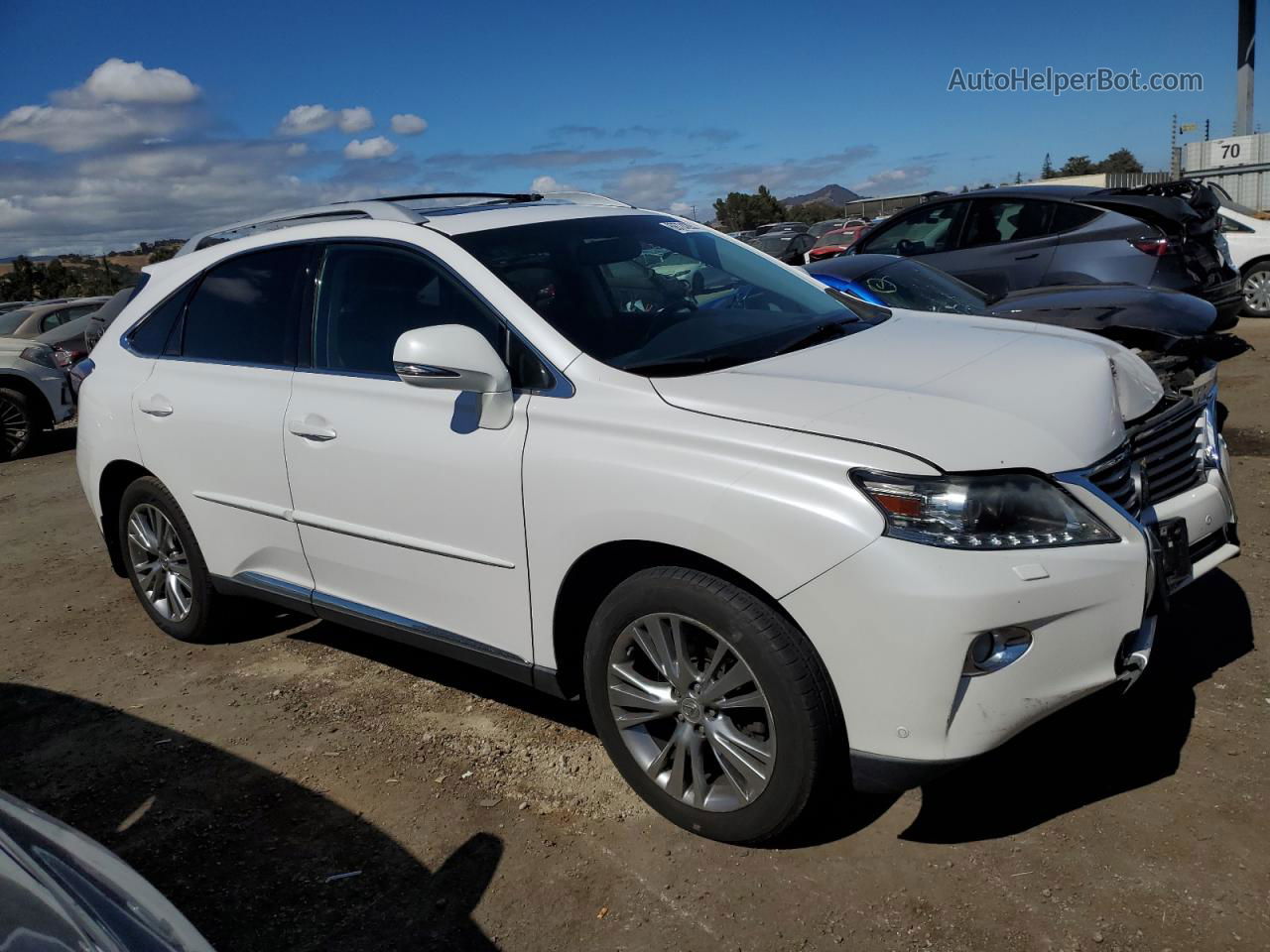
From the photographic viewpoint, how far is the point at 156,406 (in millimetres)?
4477

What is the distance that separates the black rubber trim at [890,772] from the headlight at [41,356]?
11961 mm

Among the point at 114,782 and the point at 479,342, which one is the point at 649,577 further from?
the point at 114,782

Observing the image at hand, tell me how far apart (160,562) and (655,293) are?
2.77m

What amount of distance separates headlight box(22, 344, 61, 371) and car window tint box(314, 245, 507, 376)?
9714mm

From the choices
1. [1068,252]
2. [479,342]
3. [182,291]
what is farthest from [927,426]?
[1068,252]

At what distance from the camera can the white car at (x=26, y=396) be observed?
11.5 metres

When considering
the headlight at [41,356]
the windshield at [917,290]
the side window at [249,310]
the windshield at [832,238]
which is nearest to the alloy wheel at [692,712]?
the side window at [249,310]

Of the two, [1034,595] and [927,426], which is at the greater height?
[927,426]

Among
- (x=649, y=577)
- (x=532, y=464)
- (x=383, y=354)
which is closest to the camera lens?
(x=649, y=577)

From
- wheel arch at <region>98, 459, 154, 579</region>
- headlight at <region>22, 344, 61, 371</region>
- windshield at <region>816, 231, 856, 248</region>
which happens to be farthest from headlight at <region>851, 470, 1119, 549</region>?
windshield at <region>816, 231, 856, 248</region>

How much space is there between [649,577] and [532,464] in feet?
1.69

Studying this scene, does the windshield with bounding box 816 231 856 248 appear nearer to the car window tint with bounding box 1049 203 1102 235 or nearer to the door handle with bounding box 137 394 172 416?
the car window tint with bounding box 1049 203 1102 235

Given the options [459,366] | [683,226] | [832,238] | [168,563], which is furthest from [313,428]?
[832,238]

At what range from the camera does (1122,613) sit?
2600 mm
